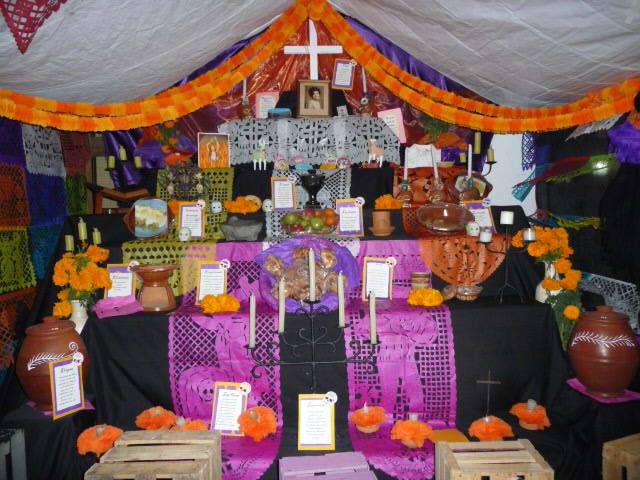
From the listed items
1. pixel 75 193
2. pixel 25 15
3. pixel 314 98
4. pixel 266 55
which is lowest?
pixel 75 193

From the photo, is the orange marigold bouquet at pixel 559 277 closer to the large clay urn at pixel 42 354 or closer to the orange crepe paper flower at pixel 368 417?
the orange crepe paper flower at pixel 368 417

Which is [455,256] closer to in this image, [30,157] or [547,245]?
[547,245]

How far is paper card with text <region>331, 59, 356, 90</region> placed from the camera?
4703 mm

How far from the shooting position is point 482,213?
319cm

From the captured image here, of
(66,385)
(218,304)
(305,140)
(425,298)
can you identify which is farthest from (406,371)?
(305,140)

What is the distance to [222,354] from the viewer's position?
8.28ft

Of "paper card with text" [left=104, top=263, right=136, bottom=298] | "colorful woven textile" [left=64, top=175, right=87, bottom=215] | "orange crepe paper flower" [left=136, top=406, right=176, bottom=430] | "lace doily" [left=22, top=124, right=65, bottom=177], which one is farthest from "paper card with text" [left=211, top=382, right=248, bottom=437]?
"colorful woven textile" [left=64, top=175, right=87, bottom=215]

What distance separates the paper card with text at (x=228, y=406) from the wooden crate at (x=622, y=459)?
1.71m

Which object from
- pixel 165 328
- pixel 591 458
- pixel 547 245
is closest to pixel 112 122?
pixel 165 328

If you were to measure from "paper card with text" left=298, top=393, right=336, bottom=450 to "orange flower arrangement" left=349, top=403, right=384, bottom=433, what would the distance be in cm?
22

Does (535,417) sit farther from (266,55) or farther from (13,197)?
(13,197)

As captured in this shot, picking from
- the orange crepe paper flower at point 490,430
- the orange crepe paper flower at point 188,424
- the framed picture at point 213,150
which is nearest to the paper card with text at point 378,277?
the orange crepe paper flower at point 490,430

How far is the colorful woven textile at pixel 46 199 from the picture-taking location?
12.4 ft

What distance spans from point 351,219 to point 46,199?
277 centimetres
